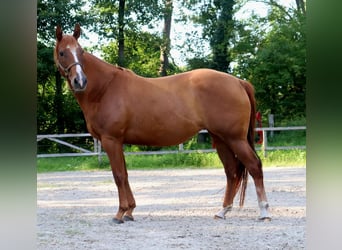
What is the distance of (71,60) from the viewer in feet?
11.9

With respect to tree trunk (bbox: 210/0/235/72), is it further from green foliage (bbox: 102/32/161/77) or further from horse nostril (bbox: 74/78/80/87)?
horse nostril (bbox: 74/78/80/87)

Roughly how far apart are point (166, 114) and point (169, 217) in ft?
3.75

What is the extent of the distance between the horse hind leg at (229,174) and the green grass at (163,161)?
5040mm

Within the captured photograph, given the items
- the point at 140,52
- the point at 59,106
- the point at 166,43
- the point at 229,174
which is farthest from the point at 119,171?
the point at 166,43

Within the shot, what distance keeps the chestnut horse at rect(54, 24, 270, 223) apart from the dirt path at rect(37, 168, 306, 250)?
287mm

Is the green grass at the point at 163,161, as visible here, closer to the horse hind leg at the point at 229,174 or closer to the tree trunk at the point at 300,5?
the horse hind leg at the point at 229,174

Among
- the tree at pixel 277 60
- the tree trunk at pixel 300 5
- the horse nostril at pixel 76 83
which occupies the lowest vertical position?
the horse nostril at pixel 76 83

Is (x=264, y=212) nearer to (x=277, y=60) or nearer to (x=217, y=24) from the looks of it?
(x=277, y=60)

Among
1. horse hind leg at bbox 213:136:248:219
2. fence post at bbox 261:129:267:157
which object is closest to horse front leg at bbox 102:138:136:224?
horse hind leg at bbox 213:136:248:219

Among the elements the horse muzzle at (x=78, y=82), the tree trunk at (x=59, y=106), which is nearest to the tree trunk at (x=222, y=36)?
the tree trunk at (x=59, y=106)

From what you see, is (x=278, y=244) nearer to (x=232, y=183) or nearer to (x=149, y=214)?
(x=232, y=183)

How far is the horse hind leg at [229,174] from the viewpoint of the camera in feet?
13.6

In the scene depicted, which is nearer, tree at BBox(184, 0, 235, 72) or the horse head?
the horse head

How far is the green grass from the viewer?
30.1ft
